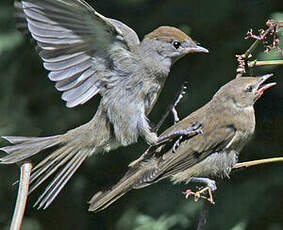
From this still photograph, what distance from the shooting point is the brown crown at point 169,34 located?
4.05m

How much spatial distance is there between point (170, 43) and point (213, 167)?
0.81m

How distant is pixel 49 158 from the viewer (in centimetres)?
401

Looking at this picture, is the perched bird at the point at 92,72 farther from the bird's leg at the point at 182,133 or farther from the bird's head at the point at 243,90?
the bird's head at the point at 243,90

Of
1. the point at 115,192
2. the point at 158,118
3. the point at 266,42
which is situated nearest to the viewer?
the point at 266,42

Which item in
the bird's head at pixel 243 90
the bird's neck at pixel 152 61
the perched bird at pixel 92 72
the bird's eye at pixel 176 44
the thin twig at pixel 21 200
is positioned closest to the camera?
the thin twig at pixel 21 200

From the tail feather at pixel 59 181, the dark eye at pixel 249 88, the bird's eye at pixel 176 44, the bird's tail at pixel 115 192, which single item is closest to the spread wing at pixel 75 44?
the bird's eye at pixel 176 44

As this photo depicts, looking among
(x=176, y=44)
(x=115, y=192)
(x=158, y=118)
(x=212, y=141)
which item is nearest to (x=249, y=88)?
(x=212, y=141)

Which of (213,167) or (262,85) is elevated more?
(262,85)

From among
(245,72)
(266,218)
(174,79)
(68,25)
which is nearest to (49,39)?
(68,25)

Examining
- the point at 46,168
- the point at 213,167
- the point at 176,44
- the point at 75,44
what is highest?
the point at 75,44

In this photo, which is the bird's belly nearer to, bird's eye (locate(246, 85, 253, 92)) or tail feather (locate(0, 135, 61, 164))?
bird's eye (locate(246, 85, 253, 92))

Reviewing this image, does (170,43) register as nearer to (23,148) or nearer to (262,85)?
(262,85)

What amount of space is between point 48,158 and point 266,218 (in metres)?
1.42

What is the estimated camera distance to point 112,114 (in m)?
4.25
